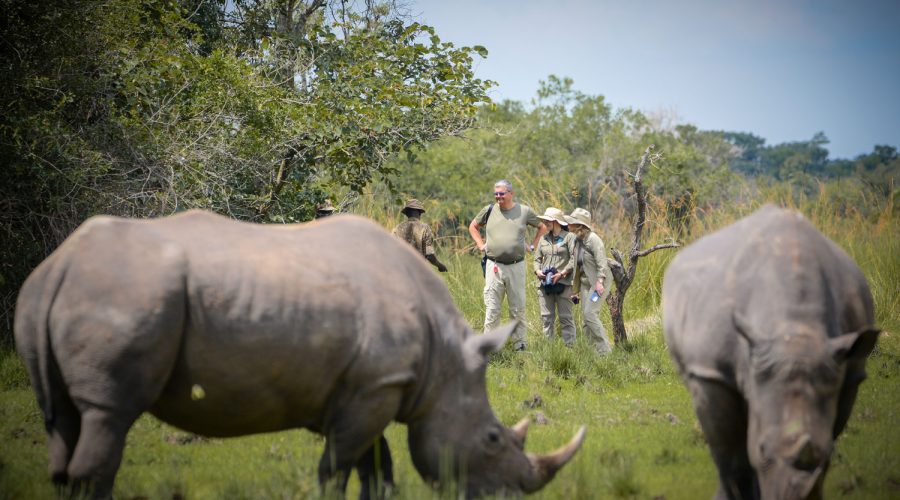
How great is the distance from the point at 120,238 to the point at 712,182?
2311cm

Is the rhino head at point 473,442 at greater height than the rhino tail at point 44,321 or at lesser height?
lesser

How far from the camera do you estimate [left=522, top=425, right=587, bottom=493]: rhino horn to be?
17.8ft

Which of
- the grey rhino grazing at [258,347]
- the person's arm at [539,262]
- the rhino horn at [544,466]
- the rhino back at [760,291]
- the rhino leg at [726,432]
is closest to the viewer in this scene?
the grey rhino grazing at [258,347]

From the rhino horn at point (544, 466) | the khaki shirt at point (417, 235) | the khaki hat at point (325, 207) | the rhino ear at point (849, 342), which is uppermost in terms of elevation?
the rhino ear at point (849, 342)

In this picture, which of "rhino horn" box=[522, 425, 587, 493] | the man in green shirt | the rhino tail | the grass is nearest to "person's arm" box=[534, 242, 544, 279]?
the man in green shirt

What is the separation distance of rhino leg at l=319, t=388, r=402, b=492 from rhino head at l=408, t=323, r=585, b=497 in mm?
307

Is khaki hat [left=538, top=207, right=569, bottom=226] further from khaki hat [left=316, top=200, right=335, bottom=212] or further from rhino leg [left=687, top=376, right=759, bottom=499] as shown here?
rhino leg [left=687, top=376, right=759, bottom=499]

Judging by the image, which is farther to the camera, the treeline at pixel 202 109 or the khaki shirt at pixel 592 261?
the khaki shirt at pixel 592 261

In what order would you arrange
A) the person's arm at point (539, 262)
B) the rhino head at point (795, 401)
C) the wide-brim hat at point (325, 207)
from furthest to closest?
1. the wide-brim hat at point (325, 207)
2. the person's arm at point (539, 262)
3. the rhino head at point (795, 401)

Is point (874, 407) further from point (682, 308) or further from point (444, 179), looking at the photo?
point (444, 179)

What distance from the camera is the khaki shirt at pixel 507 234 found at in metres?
12.0

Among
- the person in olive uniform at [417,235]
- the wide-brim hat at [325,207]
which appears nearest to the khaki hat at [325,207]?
the wide-brim hat at [325,207]

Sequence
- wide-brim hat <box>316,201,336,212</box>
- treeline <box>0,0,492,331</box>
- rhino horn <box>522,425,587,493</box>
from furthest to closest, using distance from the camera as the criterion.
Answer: wide-brim hat <box>316,201,336,212</box> → treeline <box>0,0,492,331</box> → rhino horn <box>522,425,587,493</box>

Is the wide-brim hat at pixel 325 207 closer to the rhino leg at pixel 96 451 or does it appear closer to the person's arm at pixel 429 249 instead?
the person's arm at pixel 429 249
